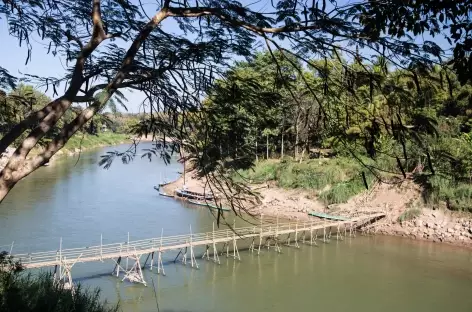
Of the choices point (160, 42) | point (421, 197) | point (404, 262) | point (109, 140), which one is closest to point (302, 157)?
point (421, 197)

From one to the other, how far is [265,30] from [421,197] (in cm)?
1419

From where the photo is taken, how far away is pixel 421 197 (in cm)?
1526

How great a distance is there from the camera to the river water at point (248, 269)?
9148 mm

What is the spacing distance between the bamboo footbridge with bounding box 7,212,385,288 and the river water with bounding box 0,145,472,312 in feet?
0.93

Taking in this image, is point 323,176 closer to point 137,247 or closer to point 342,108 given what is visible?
point 137,247

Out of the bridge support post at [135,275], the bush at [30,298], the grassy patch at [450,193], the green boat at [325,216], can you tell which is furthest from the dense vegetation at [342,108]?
the grassy patch at [450,193]

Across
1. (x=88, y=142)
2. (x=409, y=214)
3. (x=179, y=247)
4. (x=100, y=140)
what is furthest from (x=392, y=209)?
(x=100, y=140)

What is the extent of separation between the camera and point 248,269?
1102 cm

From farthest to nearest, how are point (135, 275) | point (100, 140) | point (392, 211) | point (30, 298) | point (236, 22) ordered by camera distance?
point (100, 140) → point (392, 211) → point (135, 275) → point (30, 298) → point (236, 22)

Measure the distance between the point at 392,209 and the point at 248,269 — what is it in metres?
6.89

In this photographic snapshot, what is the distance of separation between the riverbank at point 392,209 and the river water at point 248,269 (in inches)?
28.0

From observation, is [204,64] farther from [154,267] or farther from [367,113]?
[154,267]

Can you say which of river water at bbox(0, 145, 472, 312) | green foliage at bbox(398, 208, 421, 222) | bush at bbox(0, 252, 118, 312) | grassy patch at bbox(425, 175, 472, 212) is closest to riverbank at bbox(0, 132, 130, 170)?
river water at bbox(0, 145, 472, 312)

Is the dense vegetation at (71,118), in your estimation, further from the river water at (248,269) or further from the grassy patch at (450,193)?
the grassy patch at (450,193)
